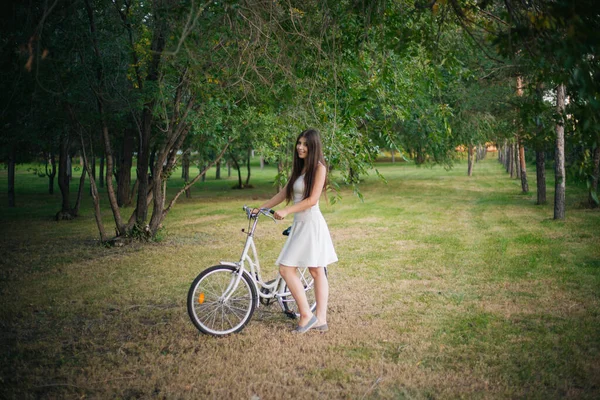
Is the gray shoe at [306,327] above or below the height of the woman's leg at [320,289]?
below

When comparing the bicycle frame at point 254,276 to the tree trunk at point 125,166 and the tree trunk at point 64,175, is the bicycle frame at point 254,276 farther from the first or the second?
the tree trunk at point 125,166

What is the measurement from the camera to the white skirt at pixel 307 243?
5.16 m

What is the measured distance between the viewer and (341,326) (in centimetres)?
562

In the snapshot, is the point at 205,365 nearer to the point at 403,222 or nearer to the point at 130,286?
the point at 130,286

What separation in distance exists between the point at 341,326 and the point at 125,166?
1630cm

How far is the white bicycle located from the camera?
5.16 metres

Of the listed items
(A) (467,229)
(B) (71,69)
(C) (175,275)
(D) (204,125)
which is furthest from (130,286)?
(A) (467,229)

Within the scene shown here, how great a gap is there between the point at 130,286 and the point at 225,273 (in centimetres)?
312

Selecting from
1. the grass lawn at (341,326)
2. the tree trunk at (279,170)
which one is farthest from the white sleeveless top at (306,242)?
the tree trunk at (279,170)

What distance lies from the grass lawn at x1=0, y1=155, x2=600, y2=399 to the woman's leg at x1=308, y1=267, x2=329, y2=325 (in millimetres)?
212

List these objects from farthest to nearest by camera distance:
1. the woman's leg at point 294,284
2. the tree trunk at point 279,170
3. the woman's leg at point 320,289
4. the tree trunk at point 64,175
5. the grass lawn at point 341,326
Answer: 1. the tree trunk at point 64,175
2. the tree trunk at point 279,170
3. the woman's leg at point 320,289
4. the woman's leg at point 294,284
5. the grass lawn at point 341,326

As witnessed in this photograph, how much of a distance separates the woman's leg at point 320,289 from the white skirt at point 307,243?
0.50 feet

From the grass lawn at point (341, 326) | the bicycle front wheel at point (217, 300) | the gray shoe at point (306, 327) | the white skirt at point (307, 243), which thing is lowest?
the grass lawn at point (341, 326)

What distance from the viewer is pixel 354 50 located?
595 centimetres
